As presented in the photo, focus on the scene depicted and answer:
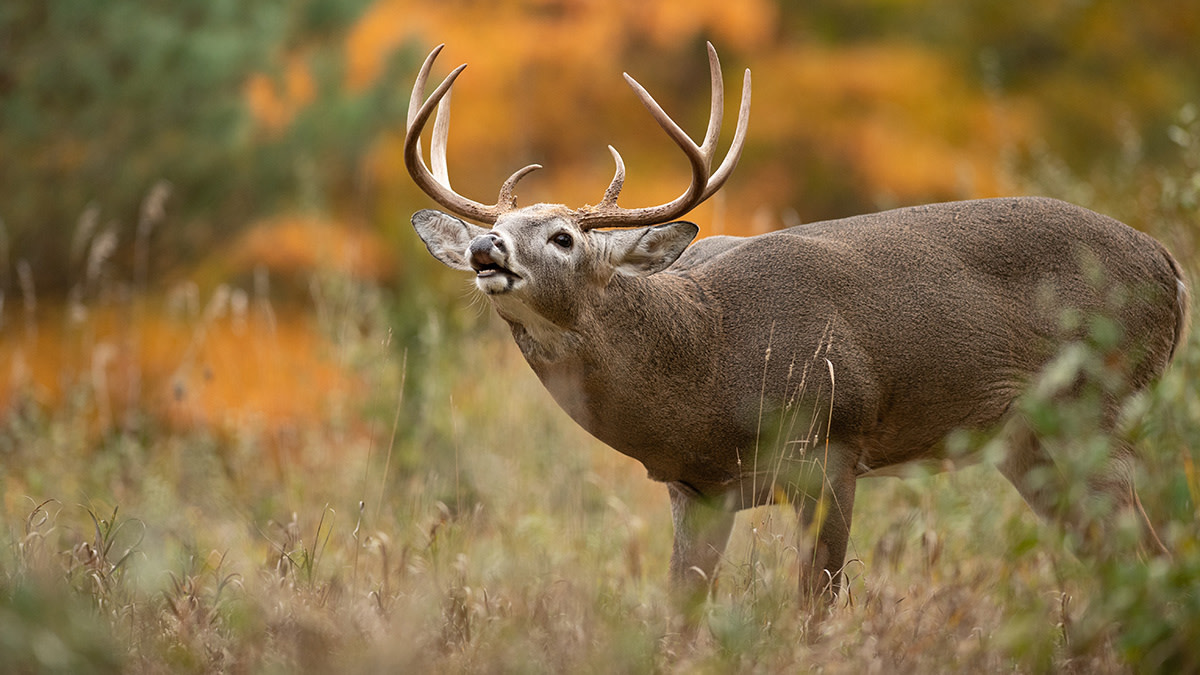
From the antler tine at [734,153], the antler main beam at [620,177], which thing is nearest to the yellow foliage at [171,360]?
the antler main beam at [620,177]

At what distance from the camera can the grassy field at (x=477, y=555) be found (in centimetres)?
259

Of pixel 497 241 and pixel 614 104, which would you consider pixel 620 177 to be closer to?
pixel 497 241

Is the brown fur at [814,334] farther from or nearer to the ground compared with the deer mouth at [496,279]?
nearer to the ground

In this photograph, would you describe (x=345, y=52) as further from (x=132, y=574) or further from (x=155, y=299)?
(x=132, y=574)

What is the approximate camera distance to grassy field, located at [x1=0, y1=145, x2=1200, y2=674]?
2586 mm

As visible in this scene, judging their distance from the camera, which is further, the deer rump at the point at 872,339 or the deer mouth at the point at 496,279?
the deer rump at the point at 872,339

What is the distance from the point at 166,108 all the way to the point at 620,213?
5.66 m

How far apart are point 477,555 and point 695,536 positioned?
88cm

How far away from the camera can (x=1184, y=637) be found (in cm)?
250

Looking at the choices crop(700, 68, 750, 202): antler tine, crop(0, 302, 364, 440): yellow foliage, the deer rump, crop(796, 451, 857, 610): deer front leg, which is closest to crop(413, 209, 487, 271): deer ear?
the deer rump

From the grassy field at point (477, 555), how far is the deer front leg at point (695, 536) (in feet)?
0.42

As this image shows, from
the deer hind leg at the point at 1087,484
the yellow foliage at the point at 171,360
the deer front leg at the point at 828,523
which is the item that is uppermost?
the deer front leg at the point at 828,523

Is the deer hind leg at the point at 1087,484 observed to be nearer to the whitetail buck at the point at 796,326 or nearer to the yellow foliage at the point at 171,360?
the whitetail buck at the point at 796,326

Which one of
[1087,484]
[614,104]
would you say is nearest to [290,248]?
[614,104]
